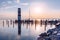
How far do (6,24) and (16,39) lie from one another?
2457 millimetres

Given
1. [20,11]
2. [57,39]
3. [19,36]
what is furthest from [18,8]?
[57,39]

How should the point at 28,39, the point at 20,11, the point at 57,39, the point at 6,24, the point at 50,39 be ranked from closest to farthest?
the point at 57,39, the point at 50,39, the point at 28,39, the point at 20,11, the point at 6,24

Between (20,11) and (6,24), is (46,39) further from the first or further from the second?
(6,24)

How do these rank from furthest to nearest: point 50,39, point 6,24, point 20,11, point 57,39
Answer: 1. point 6,24
2. point 20,11
3. point 50,39
4. point 57,39

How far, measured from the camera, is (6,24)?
5984mm

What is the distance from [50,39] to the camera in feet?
6.53

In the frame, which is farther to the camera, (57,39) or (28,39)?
(28,39)

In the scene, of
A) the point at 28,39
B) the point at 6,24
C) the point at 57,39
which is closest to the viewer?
the point at 57,39

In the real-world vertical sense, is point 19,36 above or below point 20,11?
below

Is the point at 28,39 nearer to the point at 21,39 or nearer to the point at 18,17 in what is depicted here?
the point at 21,39

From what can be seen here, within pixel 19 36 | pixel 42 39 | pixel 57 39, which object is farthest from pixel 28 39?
pixel 57 39

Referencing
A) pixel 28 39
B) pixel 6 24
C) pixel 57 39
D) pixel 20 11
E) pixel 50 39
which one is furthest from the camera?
pixel 6 24

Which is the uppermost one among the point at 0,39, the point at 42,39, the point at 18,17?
the point at 18,17

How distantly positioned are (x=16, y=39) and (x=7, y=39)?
0.20 m
